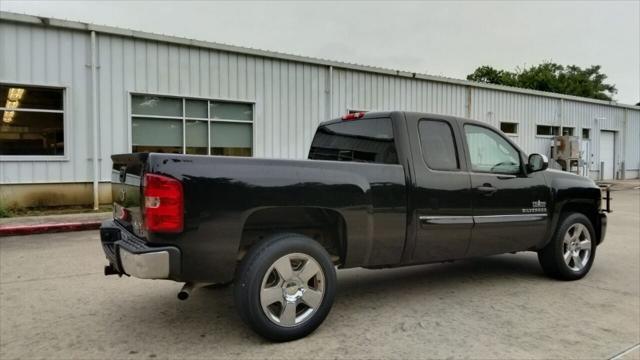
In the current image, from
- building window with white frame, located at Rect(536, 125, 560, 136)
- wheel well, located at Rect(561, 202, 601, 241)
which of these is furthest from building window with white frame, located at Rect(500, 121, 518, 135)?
wheel well, located at Rect(561, 202, 601, 241)

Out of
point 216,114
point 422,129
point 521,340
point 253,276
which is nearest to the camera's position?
point 253,276

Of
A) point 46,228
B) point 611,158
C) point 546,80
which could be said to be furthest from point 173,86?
point 546,80

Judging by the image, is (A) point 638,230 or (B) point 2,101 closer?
(A) point 638,230

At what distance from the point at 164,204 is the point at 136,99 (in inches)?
376

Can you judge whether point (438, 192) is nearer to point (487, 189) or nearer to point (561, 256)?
point (487, 189)

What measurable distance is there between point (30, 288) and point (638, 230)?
33.9 ft

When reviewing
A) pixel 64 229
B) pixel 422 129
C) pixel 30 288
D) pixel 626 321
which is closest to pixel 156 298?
Answer: pixel 30 288

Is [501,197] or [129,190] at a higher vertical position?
[129,190]

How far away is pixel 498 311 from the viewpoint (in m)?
4.41

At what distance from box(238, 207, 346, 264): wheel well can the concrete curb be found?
6.58 meters

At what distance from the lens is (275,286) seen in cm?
363

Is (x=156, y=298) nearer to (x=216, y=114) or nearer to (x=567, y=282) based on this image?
(x=567, y=282)

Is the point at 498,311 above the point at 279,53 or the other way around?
the other way around

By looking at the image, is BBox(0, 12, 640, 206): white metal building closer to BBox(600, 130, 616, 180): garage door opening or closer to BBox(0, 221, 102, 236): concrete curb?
BBox(0, 221, 102, 236): concrete curb
